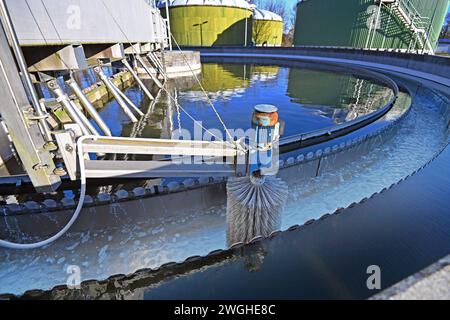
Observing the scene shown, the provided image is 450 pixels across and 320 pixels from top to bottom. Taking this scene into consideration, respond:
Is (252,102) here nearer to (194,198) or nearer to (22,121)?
(194,198)

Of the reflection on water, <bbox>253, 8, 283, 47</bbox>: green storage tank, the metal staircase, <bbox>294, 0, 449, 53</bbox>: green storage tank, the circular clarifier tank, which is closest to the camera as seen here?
the circular clarifier tank

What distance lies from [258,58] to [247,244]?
24.9 metres

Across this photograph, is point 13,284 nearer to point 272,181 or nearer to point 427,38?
point 272,181

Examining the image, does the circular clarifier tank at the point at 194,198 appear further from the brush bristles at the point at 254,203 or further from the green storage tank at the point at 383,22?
the green storage tank at the point at 383,22

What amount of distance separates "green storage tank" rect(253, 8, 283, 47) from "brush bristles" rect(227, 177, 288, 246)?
33.9 meters

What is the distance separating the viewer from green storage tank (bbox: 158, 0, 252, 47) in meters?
27.4

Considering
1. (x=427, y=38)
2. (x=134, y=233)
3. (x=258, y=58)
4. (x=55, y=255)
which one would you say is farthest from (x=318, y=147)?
(x=427, y=38)

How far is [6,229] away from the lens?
3.41m

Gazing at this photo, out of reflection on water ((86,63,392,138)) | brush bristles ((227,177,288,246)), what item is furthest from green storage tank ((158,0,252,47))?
brush bristles ((227,177,288,246))

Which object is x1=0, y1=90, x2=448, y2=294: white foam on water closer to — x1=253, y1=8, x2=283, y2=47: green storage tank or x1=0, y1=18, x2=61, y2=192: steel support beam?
x1=0, y1=18, x2=61, y2=192: steel support beam

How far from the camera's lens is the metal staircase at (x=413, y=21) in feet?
64.1

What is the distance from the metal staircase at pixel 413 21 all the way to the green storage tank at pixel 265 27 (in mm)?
14780

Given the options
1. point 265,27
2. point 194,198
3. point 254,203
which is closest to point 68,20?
point 194,198

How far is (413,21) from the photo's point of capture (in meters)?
20.3
